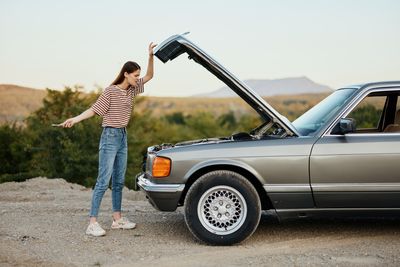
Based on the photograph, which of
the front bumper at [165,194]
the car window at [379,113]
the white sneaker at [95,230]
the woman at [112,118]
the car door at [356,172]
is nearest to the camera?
the car door at [356,172]

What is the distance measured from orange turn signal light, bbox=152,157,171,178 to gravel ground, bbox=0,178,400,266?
0.83 metres

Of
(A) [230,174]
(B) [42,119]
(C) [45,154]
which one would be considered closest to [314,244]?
(A) [230,174]

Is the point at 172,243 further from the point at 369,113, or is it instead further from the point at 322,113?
the point at 369,113

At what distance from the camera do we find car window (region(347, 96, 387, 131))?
286 inches

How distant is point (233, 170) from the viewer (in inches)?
261

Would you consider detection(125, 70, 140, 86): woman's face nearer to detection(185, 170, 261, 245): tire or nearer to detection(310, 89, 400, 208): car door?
detection(185, 170, 261, 245): tire

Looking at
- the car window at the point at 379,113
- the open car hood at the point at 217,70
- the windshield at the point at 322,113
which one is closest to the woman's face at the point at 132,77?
the open car hood at the point at 217,70

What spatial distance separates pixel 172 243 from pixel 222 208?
777 mm

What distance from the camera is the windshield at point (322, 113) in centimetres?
683

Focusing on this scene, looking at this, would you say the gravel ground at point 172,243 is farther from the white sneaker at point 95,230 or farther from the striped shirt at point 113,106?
the striped shirt at point 113,106

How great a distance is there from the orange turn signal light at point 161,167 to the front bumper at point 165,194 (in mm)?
129

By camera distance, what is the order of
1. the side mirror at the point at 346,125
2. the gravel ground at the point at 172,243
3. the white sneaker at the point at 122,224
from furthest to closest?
1. the white sneaker at the point at 122,224
2. the side mirror at the point at 346,125
3. the gravel ground at the point at 172,243

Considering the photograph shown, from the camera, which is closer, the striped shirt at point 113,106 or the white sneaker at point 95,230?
the striped shirt at point 113,106

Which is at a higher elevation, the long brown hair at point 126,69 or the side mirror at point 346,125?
the long brown hair at point 126,69
